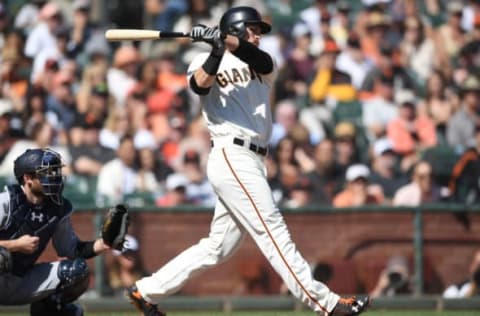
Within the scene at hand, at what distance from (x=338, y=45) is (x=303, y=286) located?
6.76 metres

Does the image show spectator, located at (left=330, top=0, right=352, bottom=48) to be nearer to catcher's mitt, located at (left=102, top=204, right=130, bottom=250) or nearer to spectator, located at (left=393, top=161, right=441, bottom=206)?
spectator, located at (left=393, top=161, right=441, bottom=206)

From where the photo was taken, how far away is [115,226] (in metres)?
6.80

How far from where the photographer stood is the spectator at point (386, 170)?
37.7 feet

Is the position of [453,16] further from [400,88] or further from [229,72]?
[229,72]

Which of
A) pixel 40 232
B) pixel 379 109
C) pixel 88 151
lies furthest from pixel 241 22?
pixel 379 109

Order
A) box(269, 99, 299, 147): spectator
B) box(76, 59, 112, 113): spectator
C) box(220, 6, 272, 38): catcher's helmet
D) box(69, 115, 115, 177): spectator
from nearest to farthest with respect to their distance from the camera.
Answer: box(220, 6, 272, 38): catcher's helmet
box(69, 115, 115, 177): spectator
box(269, 99, 299, 147): spectator
box(76, 59, 112, 113): spectator

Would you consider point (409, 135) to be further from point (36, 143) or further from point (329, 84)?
point (36, 143)

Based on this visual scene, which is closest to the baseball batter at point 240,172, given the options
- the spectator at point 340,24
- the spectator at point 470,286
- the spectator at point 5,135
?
the spectator at point 470,286

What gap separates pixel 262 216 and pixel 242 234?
355mm

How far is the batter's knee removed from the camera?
6789mm

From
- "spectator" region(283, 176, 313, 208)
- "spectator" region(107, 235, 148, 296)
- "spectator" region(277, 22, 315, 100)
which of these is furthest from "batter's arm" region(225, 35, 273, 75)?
"spectator" region(277, 22, 315, 100)

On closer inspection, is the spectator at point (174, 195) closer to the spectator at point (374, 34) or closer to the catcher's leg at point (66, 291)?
the spectator at point (374, 34)

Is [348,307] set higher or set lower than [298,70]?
lower

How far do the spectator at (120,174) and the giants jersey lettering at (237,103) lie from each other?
4196mm
